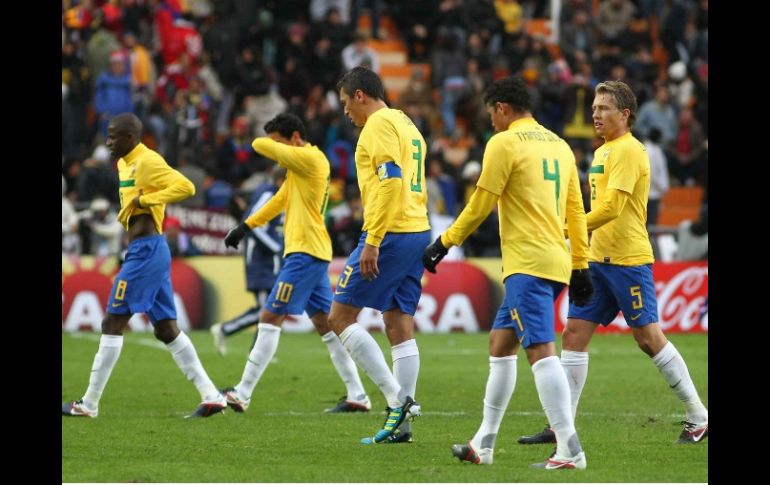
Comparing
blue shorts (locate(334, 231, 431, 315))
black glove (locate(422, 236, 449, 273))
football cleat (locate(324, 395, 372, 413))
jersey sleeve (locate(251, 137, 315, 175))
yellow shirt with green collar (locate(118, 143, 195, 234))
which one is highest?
jersey sleeve (locate(251, 137, 315, 175))

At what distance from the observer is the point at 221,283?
23.1 metres

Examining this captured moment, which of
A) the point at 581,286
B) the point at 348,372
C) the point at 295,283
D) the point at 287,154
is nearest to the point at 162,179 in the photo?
the point at 287,154

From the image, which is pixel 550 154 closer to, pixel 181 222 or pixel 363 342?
pixel 363 342

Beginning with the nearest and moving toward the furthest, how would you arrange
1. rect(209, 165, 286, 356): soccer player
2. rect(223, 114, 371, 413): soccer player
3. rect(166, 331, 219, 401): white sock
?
rect(166, 331, 219, 401): white sock
rect(223, 114, 371, 413): soccer player
rect(209, 165, 286, 356): soccer player

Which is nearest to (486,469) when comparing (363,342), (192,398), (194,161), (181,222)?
(363,342)

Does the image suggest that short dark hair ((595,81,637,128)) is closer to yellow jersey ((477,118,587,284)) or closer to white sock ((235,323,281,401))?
yellow jersey ((477,118,587,284))

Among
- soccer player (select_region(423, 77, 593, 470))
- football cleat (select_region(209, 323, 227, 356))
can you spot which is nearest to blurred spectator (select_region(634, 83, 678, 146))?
football cleat (select_region(209, 323, 227, 356))

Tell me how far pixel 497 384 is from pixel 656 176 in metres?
19.1

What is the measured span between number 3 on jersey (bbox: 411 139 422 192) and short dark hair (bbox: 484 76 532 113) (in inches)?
53.2

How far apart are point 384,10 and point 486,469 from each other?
24.5 metres

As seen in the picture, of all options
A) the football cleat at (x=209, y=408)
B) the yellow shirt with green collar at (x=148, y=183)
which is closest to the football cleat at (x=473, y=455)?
the football cleat at (x=209, y=408)

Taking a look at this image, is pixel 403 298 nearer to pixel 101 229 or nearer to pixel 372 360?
pixel 372 360

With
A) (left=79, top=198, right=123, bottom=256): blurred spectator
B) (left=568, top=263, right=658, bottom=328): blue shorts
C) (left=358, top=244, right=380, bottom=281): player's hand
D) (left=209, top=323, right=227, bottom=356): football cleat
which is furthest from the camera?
(left=79, top=198, right=123, bottom=256): blurred spectator

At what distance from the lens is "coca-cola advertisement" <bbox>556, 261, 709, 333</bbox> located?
22.8 metres
